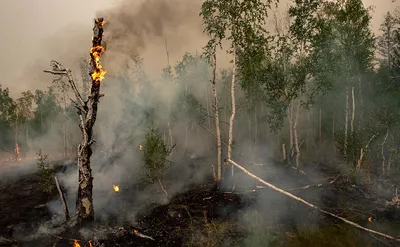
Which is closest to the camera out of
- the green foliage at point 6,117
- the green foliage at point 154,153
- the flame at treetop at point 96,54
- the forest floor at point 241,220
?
the flame at treetop at point 96,54

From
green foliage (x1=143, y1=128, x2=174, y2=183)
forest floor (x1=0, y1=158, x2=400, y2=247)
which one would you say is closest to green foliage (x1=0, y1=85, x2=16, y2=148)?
forest floor (x1=0, y1=158, x2=400, y2=247)

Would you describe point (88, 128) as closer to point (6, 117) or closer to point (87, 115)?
point (87, 115)

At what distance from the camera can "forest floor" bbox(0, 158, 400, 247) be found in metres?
9.70

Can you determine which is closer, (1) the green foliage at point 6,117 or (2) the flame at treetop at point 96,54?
(2) the flame at treetop at point 96,54

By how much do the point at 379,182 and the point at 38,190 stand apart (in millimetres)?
24037

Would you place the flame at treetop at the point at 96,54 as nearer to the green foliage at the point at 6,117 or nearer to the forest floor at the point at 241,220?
the forest floor at the point at 241,220

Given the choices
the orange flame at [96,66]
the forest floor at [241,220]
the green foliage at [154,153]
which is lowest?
the forest floor at [241,220]

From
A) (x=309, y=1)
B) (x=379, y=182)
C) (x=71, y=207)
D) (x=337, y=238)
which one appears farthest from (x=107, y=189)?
(x=309, y=1)

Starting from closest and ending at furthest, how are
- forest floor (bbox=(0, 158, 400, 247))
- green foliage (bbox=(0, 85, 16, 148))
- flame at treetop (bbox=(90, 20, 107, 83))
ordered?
1. flame at treetop (bbox=(90, 20, 107, 83))
2. forest floor (bbox=(0, 158, 400, 247))
3. green foliage (bbox=(0, 85, 16, 148))

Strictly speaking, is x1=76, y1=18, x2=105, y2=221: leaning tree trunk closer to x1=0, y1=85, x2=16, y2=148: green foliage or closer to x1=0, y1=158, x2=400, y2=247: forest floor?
x1=0, y1=158, x2=400, y2=247: forest floor

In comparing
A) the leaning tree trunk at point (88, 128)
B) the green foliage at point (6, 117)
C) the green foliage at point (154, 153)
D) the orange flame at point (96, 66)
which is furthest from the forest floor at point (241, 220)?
the green foliage at point (6, 117)

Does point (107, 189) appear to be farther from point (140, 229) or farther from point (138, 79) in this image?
point (138, 79)

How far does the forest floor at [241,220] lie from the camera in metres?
9.70

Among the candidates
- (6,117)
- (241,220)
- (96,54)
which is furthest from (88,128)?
(6,117)
